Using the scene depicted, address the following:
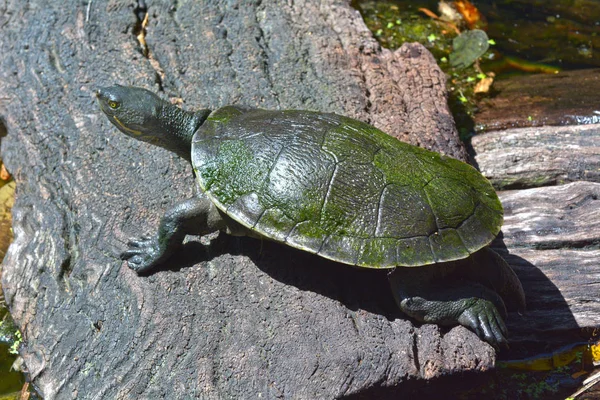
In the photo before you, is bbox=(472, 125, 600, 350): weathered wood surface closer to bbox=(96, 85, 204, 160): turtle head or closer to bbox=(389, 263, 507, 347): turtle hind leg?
bbox=(389, 263, 507, 347): turtle hind leg

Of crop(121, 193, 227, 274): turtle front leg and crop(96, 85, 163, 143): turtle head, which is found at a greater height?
crop(96, 85, 163, 143): turtle head

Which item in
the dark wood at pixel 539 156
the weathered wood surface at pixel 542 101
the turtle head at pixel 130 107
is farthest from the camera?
the weathered wood surface at pixel 542 101

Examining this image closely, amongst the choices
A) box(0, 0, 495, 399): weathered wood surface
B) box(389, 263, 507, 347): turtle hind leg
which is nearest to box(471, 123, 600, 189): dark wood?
box(0, 0, 495, 399): weathered wood surface

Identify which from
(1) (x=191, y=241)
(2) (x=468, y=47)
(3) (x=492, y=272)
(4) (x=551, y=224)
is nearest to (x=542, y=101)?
(2) (x=468, y=47)

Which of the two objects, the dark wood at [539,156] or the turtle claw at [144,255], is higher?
the turtle claw at [144,255]

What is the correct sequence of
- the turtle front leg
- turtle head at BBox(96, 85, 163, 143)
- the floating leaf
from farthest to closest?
the floating leaf → turtle head at BBox(96, 85, 163, 143) → the turtle front leg

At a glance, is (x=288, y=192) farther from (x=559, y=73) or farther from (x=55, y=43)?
(x=559, y=73)

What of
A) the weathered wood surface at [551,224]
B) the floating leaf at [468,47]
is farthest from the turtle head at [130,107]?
the floating leaf at [468,47]

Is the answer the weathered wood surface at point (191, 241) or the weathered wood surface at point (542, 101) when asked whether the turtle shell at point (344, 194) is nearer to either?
the weathered wood surface at point (191, 241)
